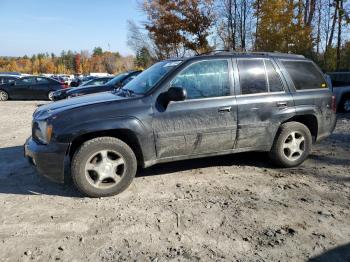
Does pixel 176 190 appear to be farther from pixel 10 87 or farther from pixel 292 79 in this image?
pixel 10 87

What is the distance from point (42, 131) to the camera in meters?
4.66

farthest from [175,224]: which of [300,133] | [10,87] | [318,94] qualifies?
[10,87]

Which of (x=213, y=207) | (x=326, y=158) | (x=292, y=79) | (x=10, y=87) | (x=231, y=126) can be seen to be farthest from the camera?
(x=10, y=87)

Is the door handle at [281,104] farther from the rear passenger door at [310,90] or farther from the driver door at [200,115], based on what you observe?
the driver door at [200,115]

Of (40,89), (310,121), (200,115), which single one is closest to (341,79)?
(310,121)

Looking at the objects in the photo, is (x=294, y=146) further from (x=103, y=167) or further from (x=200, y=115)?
(x=103, y=167)

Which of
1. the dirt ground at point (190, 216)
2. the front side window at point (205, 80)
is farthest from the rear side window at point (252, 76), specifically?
the dirt ground at point (190, 216)

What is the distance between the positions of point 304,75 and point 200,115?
2054mm

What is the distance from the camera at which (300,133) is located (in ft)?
19.0

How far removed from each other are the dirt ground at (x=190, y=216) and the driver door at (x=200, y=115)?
1.76ft

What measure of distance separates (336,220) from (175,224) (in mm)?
1728

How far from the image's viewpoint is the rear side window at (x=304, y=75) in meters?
5.76

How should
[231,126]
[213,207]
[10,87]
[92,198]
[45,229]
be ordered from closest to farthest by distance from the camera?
[45,229] < [213,207] < [92,198] < [231,126] < [10,87]

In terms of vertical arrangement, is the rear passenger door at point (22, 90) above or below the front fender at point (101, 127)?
above
